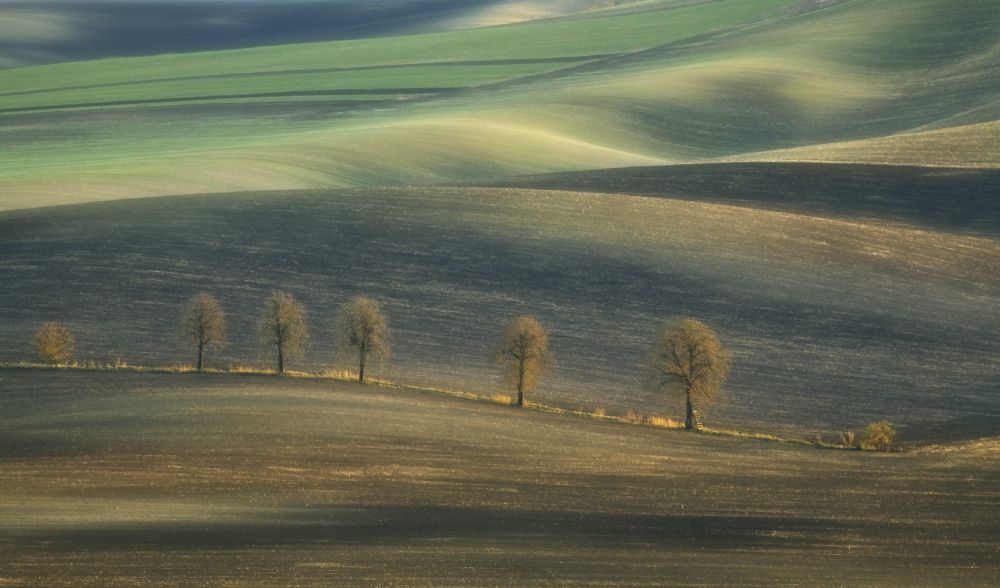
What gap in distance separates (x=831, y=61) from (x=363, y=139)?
3699 centimetres

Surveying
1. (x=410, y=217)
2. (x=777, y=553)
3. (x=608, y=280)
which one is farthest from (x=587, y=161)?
(x=777, y=553)

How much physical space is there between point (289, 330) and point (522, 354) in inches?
246

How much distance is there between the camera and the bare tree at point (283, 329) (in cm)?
3925

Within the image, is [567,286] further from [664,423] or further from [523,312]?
[664,423]

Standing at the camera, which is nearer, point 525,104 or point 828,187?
point 828,187

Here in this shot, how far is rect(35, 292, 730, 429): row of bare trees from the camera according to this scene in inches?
1448

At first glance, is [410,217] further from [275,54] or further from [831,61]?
[275,54]

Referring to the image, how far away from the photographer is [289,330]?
3928cm

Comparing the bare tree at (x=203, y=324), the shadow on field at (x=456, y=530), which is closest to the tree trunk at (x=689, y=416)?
the shadow on field at (x=456, y=530)

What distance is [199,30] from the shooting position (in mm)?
173375

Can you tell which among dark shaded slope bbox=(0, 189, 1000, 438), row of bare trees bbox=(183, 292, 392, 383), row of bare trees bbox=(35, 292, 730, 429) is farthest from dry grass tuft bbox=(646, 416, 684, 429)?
row of bare trees bbox=(183, 292, 392, 383)

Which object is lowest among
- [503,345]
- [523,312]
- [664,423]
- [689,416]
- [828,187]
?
[664,423]

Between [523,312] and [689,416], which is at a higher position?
[523,312]

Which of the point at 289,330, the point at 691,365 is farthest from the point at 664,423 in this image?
the point at 289,330
